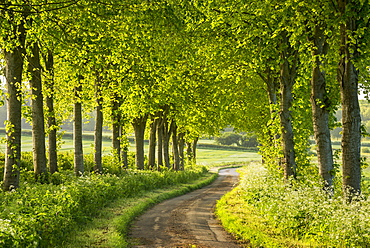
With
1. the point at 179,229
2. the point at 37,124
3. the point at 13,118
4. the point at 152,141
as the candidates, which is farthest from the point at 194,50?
the point at 152,141

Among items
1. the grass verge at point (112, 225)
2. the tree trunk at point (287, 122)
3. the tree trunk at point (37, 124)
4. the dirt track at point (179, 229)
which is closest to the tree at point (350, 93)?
the dirt track at point (179, 229)

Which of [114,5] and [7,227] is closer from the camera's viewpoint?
[7,227]

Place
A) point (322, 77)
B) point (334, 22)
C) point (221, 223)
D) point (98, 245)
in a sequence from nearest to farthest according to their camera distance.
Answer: point (98, 245)
point (334, 22)
point (322, 77)
point (221, 223)

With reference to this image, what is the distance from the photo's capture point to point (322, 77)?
15.4 meters

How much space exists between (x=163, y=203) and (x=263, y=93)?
1320 centimetres

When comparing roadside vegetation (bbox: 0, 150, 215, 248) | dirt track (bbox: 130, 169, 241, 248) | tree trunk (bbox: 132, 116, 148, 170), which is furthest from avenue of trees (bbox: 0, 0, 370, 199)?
tree trunk (bbox: 132, 116, 148, 170)

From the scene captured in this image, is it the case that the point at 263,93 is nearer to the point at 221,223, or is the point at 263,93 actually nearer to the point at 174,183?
the point at 174,183

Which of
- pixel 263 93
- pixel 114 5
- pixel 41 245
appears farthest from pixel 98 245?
pixel 263 93

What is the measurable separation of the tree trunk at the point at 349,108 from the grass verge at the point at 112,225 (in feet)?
27.0

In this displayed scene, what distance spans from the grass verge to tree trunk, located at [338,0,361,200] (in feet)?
27.0

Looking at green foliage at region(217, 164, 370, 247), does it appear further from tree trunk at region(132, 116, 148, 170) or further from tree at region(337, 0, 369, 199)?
tree trunk at region(132, 116, 148, 170)

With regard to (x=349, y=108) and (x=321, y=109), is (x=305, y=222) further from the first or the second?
(x=321, y=109)

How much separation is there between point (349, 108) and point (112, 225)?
32.5 ft

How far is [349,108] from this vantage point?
1273cm
